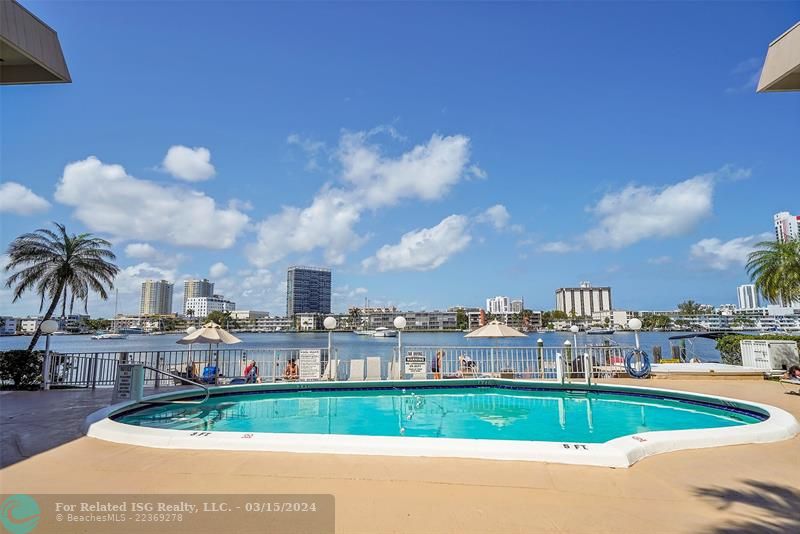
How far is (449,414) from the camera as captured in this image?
32.6 ft

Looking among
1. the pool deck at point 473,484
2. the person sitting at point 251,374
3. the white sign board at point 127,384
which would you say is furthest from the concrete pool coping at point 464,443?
the person sitting at point 251,374

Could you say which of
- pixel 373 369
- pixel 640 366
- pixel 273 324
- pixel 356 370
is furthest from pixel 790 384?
pixel 273 324

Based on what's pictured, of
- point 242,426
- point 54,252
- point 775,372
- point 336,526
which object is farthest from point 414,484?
point 54,252

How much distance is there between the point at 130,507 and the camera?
3619 mm

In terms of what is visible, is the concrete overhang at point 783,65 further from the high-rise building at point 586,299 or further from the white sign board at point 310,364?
the high-rise building at point 586,299

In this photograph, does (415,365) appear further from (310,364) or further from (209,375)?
(209,375)

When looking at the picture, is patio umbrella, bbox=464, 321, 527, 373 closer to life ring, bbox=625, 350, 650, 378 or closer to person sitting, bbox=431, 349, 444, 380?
person sitting, bbox=431, 349, 444, 380

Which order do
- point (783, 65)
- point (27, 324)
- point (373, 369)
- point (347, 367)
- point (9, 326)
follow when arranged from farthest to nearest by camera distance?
point (27, 324) → point (9, 326) → point (347, 367) → point (373, 369) → point (783, 65)

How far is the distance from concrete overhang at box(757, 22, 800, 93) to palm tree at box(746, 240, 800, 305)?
54.6 ft

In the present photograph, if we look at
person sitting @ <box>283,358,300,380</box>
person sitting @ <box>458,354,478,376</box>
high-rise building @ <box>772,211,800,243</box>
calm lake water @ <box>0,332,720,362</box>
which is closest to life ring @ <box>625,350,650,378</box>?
person sitting @ <box>458,354,478,376</box>

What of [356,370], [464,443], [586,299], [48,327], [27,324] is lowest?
[464,443]

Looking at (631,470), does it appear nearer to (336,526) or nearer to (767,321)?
(336,526)

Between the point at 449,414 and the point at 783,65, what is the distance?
28.2 feet

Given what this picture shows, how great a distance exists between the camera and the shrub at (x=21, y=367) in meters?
11.2
